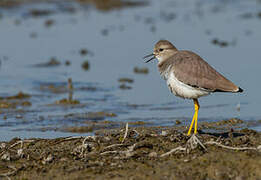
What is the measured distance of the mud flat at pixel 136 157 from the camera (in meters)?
5.43

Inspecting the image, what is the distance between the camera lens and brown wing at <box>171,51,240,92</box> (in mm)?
6594

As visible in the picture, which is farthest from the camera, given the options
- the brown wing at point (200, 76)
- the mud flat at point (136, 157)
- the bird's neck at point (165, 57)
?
the bird's neck at point (165, 57)

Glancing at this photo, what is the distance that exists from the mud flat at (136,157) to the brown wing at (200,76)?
595 mm

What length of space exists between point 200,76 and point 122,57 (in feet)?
20.2

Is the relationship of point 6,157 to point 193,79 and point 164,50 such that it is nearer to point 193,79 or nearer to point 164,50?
point 193,79

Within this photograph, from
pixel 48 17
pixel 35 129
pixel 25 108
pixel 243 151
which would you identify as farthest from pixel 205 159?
pixel 48 17

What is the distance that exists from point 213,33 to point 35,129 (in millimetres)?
8245

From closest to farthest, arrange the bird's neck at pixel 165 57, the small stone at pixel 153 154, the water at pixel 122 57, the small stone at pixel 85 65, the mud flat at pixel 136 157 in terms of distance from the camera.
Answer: the mud flat at pixel 136 157
the small stone at pixel 153 154
the bird's neck at pixel 165 57
the water at pixel 122 57
the small stone at pixel 85 65

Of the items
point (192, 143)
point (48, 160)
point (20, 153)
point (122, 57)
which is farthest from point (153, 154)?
point (122, 57)

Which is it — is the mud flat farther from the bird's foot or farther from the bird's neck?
the bird's neck

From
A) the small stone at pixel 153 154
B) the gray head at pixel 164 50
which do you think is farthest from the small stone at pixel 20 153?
the gray head at pixel 164 50

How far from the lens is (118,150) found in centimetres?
616

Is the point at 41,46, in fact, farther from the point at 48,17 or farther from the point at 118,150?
the point at 118,150

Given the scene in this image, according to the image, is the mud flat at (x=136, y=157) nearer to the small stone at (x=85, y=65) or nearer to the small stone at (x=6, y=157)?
the small stone at (x=6, y=157)
